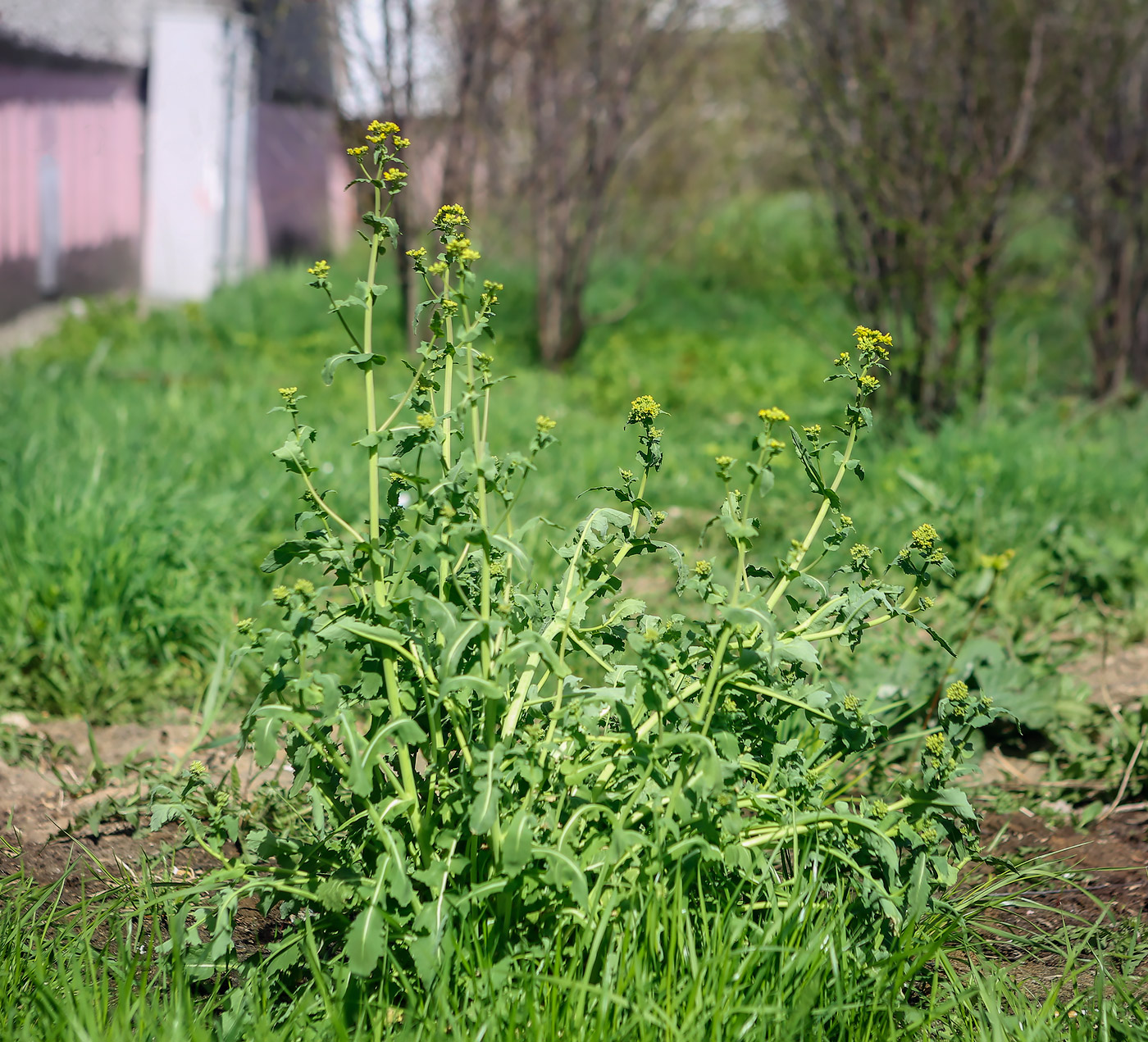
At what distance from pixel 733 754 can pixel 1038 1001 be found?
649 millimetres

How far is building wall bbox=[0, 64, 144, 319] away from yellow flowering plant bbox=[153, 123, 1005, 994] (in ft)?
22.1

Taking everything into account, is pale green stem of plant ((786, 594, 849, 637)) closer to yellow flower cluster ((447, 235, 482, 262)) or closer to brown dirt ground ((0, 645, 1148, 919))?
brown dirt ground ((0, 645, 1148, 919))

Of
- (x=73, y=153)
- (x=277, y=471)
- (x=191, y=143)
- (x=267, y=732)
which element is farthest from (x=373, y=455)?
(x=191, y=143)

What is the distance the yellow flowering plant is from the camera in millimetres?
1427

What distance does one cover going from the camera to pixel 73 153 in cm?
827

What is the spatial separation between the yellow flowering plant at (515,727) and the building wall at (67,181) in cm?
674

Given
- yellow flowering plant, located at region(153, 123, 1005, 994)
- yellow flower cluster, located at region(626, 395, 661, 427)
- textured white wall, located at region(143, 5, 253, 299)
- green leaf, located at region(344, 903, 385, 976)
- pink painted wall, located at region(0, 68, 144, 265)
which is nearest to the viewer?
green leaf, located at region(344, 903, 385, 976)

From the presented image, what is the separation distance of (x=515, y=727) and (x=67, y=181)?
26.6 ft

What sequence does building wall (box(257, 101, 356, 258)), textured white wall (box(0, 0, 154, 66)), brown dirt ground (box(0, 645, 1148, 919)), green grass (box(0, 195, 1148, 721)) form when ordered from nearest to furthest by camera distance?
brown dirt ground (box(0, 645, 1148, 919)) < green grass (box(0, 195, 1148, 721)) < textured white wall (box(0, 0, 154, 66)) < building wall (box(257, 101, 356, 258))

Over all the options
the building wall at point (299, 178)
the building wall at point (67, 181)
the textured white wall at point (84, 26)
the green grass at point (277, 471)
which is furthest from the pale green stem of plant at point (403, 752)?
the building wall at point (299, 178)

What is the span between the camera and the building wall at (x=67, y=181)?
287 inches

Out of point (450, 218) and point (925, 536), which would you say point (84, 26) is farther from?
point (925, 536)

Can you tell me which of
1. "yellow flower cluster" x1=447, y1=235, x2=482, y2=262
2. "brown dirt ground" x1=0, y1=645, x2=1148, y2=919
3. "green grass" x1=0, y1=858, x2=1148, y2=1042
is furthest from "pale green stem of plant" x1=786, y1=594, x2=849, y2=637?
"yellow flower cluster" x1=447, y1=235, x2=482, y2=262

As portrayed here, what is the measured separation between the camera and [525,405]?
5.92 m
